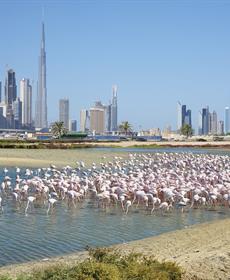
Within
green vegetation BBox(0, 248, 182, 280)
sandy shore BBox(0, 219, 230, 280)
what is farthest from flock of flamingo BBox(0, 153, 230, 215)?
green vegetation BBox(0, 248, 182, 280)

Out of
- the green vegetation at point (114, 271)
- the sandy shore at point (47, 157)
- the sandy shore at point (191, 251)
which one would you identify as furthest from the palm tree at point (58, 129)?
the green vegetation at point (114, 271)

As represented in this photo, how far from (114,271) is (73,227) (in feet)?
29.4

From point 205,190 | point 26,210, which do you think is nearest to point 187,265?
point 26,210

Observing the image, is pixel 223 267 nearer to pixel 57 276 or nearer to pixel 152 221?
pixel 57 276

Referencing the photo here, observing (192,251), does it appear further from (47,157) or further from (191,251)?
(47,157)

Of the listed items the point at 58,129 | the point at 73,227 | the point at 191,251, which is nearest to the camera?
the point at 191,251

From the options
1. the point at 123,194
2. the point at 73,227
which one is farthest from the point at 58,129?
the point at 73,227

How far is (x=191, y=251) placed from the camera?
486 inches

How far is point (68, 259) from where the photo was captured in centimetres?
1127

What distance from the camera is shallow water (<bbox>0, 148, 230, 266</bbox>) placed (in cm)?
1312

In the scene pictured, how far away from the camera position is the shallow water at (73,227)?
13.1 meters

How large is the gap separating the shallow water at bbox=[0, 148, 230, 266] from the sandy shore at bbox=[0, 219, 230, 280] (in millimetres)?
937

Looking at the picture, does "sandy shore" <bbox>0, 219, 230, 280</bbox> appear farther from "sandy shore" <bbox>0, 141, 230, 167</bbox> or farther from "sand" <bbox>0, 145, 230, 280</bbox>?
"sandy shore" <bbox>0, 141, 230, 167</bbox>

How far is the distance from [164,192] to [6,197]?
22.2 feet
